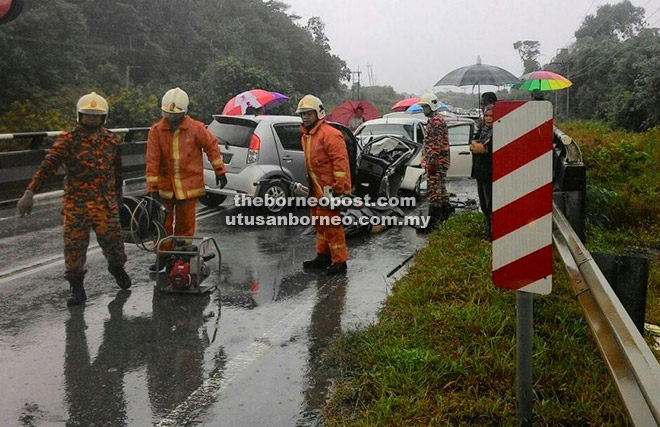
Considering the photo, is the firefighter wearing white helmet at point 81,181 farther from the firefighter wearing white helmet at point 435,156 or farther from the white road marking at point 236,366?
the firefighter wearing white helmet at point 435,156

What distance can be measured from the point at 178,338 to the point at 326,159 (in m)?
2.74

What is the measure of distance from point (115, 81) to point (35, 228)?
25.3 m

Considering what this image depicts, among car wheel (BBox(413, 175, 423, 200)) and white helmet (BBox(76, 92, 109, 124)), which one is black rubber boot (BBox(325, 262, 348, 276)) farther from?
car wheel (BBox(413, 175, 423, 200))

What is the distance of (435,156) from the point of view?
9211mm

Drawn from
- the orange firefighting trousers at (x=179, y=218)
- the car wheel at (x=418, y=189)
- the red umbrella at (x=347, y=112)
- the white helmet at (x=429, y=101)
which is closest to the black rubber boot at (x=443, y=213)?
the white helmet at (x=429, y=101)

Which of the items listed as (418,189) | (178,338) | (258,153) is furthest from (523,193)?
(418,189)

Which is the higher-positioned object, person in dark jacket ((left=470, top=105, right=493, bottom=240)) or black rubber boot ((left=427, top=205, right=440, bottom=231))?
person in dark jacket ((left=470, top=105, right=493, bottom=240))

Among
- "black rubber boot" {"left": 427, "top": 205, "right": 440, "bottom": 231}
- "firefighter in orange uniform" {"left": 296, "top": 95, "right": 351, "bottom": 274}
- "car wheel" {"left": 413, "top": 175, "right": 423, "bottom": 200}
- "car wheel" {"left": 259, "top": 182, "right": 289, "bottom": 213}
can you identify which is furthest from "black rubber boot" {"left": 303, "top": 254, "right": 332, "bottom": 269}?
"car wheel" {"left": 413, "top": 175, "right": 423, "bottom": 200}

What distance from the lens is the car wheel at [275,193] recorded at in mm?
10219

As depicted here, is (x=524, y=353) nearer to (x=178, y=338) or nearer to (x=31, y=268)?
(x=178, y=338)

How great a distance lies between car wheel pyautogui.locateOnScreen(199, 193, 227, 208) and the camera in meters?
11.1

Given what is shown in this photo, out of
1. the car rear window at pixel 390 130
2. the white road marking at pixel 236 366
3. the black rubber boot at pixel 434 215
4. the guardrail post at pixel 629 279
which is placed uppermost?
the car rear window at pixel 390 130

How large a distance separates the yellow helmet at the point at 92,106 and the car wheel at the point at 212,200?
16.9 feet

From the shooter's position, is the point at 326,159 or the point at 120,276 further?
the point at 326,159
